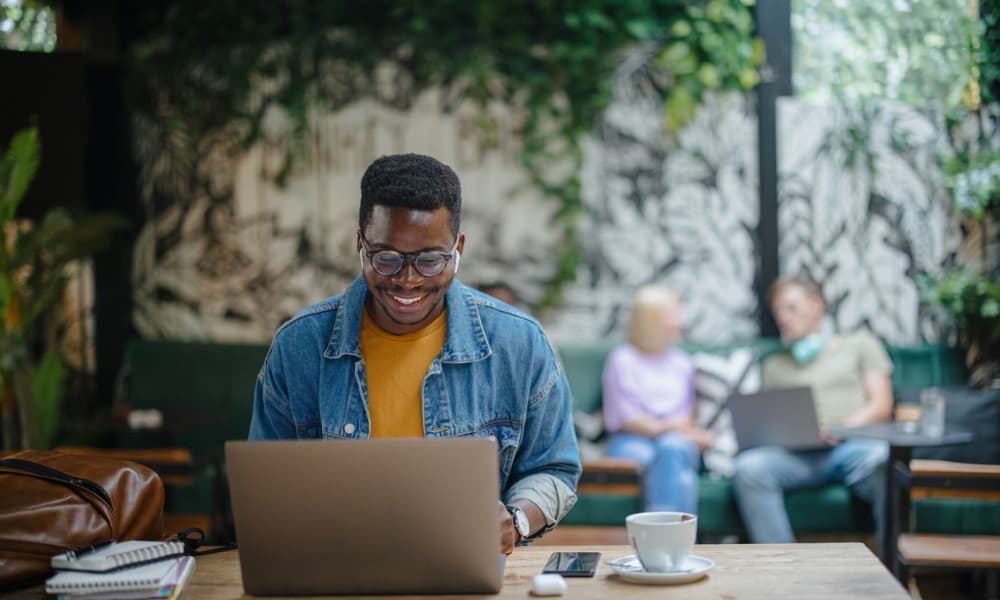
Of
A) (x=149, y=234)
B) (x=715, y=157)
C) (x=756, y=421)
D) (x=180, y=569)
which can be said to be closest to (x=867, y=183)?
(x=715, y=157)

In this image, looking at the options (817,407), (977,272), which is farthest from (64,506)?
(977,272)

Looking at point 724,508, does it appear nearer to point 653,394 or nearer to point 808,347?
point 653,394

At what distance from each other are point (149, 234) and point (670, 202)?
9.10ft

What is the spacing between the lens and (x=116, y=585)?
1.64m

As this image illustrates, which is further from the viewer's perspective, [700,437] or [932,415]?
[700,437]

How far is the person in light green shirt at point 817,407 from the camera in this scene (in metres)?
4.49

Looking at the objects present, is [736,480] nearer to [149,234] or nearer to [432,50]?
[432,50]

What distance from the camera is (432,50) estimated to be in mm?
5590

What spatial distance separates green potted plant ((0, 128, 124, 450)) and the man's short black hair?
3288 mm

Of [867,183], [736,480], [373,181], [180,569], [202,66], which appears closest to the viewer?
[180,569]

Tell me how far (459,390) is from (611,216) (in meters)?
3.58

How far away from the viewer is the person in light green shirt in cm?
449

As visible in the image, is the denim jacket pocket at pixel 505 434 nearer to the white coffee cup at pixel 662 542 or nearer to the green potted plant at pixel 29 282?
the white coffee cup at pixel 662 542

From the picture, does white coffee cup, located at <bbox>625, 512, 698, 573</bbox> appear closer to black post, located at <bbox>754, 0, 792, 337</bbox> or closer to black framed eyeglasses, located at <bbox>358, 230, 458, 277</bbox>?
black framed eyeglasses, located at <bbox>358, 230, 458, 277</bbox>
